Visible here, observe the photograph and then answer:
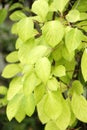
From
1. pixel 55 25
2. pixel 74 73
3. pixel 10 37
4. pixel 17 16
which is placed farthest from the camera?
pixel 10 37

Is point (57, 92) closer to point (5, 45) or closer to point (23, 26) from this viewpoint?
point (23, 26)

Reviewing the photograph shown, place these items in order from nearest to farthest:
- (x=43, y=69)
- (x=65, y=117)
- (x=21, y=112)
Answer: (x=43, y=69) → (x=65, y=117) → (x=21, y=112)

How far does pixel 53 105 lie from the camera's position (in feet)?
2.96

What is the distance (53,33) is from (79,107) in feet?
0.81

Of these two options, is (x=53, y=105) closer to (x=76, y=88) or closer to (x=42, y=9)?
(x=76, y=88)

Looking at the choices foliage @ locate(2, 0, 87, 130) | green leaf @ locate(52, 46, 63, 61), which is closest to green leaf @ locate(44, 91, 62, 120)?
foliage @ locate(2, 0, 87, 130)

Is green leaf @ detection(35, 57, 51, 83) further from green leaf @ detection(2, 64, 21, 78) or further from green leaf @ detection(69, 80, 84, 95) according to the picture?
green leaf @ detection(2, 64, 21, 78)

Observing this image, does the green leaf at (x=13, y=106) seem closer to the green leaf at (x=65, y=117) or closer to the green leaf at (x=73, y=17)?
the green leaf at (x=65, y=117)

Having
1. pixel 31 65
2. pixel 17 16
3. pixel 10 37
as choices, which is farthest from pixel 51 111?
pixel 10 37

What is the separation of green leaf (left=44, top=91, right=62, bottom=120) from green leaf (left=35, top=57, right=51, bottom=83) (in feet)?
0.23

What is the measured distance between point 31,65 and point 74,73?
11.8 inches

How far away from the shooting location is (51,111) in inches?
35.8

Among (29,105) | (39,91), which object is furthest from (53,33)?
(29,105)

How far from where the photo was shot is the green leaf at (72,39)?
890 millimetres
